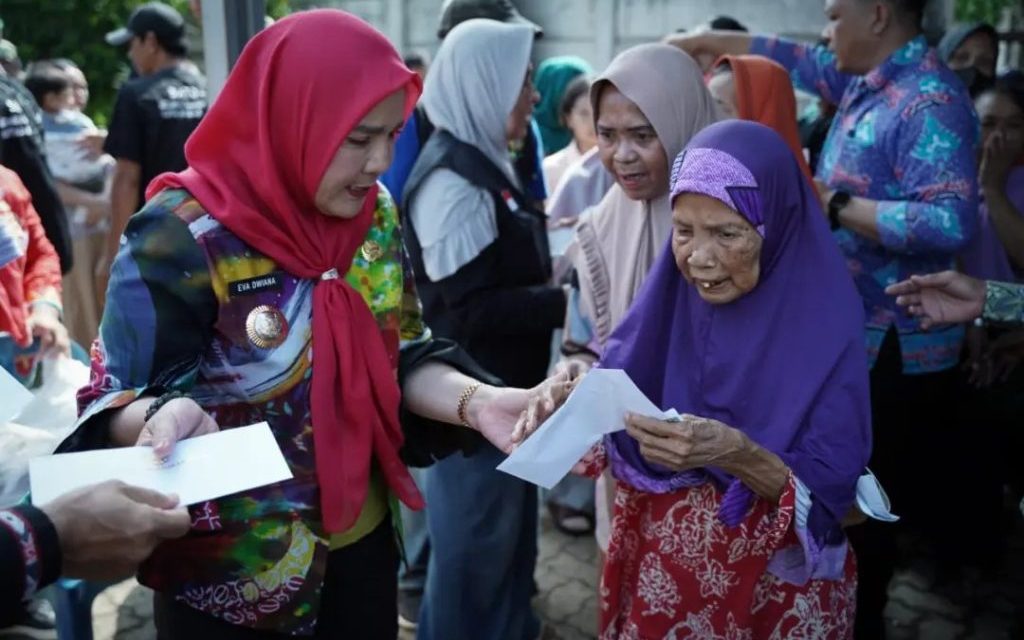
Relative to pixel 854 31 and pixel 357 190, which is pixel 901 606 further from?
pixel 357 190

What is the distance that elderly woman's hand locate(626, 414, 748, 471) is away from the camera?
1.80m

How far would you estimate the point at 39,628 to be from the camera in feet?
11.6

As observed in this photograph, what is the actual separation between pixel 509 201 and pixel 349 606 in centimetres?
139

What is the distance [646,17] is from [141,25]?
620cm

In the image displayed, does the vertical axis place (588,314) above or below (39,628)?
above

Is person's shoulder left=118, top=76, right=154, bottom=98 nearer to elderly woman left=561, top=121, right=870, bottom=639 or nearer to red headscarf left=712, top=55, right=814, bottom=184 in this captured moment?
red headscarf left=712, top=55, right=814, bottom=184

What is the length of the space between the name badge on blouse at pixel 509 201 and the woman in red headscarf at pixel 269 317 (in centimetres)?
99

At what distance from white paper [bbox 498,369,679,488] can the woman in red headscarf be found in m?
0.37

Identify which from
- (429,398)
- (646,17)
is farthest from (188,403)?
(646,17)

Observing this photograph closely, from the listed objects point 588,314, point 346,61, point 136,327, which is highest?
point 346,61

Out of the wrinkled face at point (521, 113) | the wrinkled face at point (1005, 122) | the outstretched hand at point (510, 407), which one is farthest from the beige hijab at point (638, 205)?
the wrinkled face at point (1005, 122)

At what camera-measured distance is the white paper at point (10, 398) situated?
5.20 feet

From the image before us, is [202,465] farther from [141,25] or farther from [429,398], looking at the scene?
[141,25]

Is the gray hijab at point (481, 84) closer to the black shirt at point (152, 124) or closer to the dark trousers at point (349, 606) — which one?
the dark trousers at point (349, 606)
